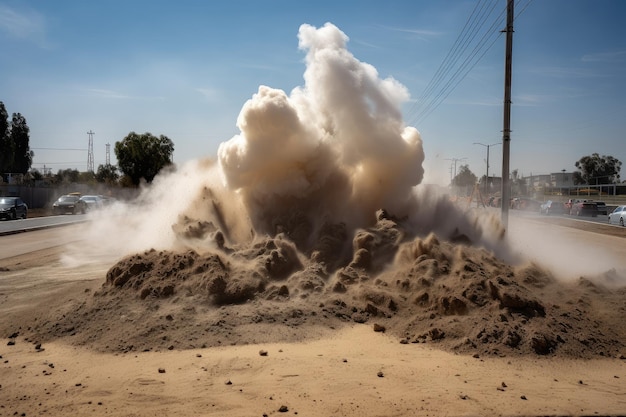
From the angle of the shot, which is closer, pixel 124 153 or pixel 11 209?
pixel 11 209

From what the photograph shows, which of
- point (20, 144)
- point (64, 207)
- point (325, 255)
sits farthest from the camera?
point (20, 144)

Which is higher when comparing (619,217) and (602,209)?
(602,209)

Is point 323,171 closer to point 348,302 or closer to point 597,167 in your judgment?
point 348,302

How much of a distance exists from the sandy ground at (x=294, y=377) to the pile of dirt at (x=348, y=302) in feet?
0.43

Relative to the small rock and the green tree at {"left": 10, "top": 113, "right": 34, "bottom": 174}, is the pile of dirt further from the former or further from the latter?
the green tree at {"left": 10, "top": 113, "right": 34, "bottom": 174}

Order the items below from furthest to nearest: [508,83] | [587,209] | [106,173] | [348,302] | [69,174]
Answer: [69,174] → [106,173] → [587,209] → [508,83] → [348,302]

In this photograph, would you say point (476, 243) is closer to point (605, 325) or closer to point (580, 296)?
point (580, 296)

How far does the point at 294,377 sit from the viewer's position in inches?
257

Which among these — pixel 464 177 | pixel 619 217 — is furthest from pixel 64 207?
pixel 464 177

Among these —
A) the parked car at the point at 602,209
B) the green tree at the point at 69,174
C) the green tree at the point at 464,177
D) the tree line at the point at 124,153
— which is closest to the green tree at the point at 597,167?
the green tree at the point at 464,177

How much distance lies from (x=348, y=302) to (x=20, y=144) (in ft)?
234

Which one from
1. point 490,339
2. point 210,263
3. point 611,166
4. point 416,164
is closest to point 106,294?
point 210,263

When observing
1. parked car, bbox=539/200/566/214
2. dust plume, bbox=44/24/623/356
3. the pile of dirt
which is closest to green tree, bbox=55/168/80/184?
parked car, bbox=539/200/566/214

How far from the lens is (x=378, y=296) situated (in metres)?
9.65
